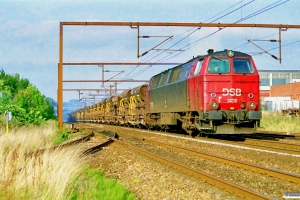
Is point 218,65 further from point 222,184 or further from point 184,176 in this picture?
point 222,184

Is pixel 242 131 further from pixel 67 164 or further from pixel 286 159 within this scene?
pixel 67 164

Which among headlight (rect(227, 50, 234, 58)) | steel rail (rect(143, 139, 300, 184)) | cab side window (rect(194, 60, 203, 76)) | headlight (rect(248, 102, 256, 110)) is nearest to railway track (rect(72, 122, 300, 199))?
steel rail (rect(143, 139, 300, 184))

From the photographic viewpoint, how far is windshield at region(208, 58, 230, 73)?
19.6m

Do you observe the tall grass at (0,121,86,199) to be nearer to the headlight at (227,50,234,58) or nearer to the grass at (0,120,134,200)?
the grass at (0,120,134,200)

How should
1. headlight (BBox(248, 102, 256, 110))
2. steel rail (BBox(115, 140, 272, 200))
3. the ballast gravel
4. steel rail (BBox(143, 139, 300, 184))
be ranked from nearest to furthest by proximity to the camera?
1. steel rail (BBox(115, 140, 272, 200))
2. the ballast gravel
3. steel rail (BBox(143, 139, 300, 184))
4. headlight (BBox(248, 102, 256, 110))

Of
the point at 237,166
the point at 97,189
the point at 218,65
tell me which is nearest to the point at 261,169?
the point at 237,166

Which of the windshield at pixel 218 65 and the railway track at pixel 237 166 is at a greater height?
the windshield at pixel 218 65

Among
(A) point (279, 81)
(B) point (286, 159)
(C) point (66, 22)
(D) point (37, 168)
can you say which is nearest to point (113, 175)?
(D) point (37, 168)

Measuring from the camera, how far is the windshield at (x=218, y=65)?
1956 centimetres

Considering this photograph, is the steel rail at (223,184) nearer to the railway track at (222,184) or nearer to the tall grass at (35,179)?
the railway track at (222,184)

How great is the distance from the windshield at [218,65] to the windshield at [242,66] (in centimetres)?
33

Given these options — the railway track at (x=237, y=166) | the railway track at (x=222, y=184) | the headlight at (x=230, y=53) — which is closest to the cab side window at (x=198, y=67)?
the headlight at (x=230, y=53)

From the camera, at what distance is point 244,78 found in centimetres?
1964

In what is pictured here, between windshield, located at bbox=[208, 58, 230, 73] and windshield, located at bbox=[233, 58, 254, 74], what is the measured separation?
1.09 ft
